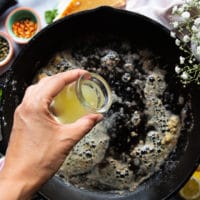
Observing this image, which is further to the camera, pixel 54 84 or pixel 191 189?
pixel 191 189

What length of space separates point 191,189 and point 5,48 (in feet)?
2.05

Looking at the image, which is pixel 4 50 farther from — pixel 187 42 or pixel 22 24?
pixel 187 42

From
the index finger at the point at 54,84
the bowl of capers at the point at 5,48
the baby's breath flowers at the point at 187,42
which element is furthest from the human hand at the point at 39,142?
the bowl of capers at the point at 5,48

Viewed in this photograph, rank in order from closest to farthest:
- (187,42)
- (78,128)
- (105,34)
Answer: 1. (78,128)
2. (187,42)
3. (105,34)

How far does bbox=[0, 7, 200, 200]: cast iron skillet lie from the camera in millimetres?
1305

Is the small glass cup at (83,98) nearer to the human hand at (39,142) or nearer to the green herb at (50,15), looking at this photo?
the human hand at (39,142)

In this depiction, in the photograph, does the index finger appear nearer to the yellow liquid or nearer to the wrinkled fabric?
the yellow liquid

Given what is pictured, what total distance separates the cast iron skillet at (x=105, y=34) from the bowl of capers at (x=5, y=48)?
96mm

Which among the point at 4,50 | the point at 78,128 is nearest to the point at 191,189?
the point at 78,128

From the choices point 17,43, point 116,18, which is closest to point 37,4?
point 17,43

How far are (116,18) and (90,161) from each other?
1.21 ft

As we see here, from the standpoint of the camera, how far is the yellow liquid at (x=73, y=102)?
108 cm

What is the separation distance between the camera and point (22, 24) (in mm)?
1464

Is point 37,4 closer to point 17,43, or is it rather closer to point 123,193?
point 17,43
